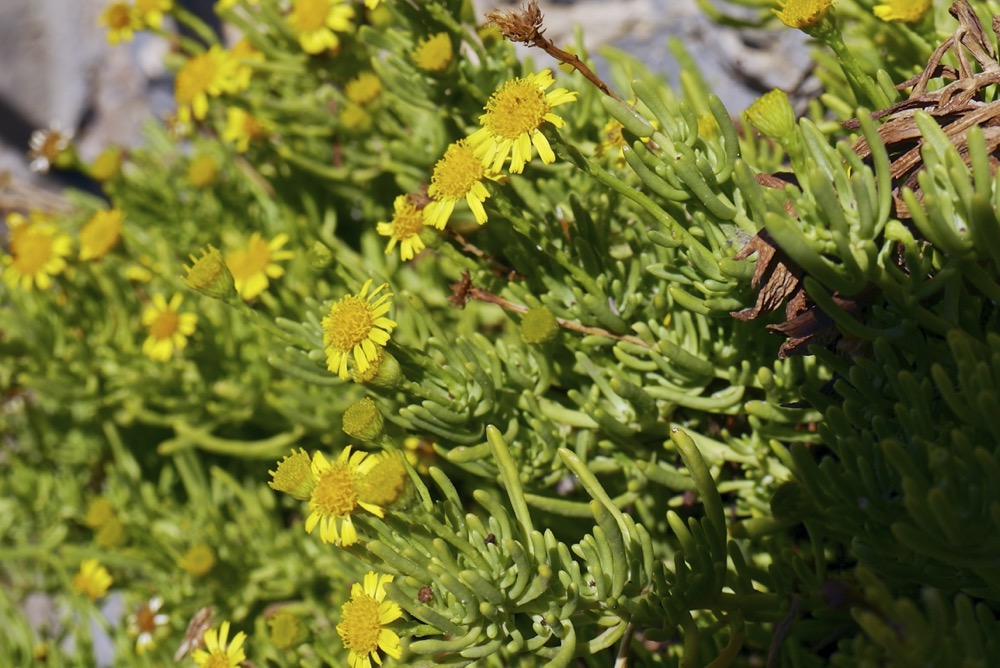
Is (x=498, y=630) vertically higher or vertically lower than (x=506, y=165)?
lower

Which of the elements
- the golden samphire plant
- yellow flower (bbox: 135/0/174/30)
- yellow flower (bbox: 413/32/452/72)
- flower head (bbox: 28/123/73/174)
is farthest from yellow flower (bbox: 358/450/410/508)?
flower head (bbox: 28/123/73/174)

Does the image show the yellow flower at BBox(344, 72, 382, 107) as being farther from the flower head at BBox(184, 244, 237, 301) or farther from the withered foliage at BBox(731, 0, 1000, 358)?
the withered foliage at BBox(731, 0, 1000, 358)

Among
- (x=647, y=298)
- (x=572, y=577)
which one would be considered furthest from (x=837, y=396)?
(x=572, y=577)

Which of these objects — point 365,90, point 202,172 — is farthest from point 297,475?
point 202,172

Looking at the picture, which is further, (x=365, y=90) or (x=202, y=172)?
(x=202, y=172)

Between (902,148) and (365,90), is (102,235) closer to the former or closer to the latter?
(365,90)

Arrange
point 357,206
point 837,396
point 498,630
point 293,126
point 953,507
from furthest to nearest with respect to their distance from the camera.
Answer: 1. point 357,206
2. point 293,126
3. point 837,396
4. point 498,630
5. point 953,507

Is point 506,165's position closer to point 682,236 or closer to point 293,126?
point 682,236
